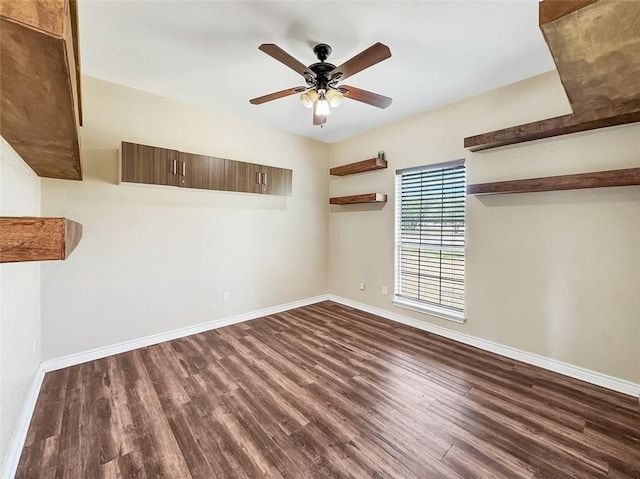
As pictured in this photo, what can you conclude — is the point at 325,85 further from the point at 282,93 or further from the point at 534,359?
the point at 534,359

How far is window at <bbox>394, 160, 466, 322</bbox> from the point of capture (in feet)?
10.9

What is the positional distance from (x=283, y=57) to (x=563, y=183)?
2597 mm

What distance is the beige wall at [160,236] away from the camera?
2705 millimetres

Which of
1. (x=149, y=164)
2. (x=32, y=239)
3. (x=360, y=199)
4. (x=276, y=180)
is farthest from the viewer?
(x=360, y=199)

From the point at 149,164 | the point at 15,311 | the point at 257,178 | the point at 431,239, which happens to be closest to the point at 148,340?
the point at 15,311

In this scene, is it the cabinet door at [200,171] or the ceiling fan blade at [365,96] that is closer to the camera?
the ceiling fan blade at [365,96]

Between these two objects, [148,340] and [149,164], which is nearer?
[149,164]

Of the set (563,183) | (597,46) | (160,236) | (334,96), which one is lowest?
(160,236)

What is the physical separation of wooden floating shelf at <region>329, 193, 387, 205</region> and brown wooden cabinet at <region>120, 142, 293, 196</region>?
0.90 metres

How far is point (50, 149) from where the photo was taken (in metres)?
1.67

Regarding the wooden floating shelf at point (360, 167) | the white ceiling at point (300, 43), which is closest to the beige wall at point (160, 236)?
the white ceiling at point (300, 43)

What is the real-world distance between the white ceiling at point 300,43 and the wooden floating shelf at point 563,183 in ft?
3.40

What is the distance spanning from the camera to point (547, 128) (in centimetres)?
248

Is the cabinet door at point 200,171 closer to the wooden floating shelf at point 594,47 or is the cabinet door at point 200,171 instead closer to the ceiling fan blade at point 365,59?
the ceiling fan blade at point 365,59
